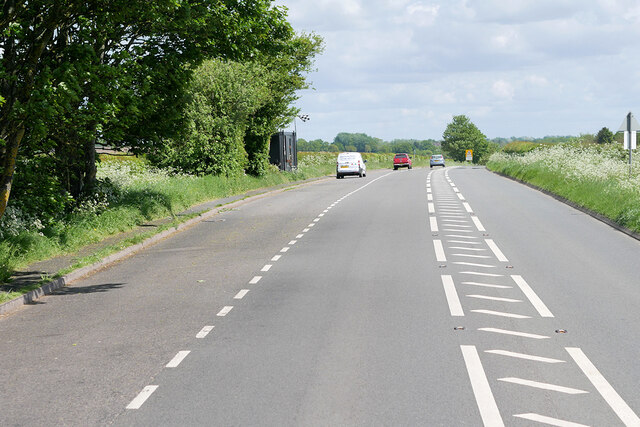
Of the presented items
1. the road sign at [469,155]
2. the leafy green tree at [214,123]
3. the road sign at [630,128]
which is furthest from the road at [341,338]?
the road sign at [469,155]

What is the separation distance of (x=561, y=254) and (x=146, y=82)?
9.73m

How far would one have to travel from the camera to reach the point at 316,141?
173125 mm

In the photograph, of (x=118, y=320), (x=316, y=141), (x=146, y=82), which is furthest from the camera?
(x=316, y=141)

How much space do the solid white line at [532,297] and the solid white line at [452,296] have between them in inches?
37.5

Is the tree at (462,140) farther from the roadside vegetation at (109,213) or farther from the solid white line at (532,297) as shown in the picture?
the solid white line at (532,297)

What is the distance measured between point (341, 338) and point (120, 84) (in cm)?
880

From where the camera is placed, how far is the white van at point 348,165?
52656 mm

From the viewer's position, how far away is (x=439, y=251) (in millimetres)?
13969

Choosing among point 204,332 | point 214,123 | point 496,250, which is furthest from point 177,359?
point 214,123

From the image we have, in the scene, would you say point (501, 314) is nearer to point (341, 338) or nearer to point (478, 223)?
point (341, 338)

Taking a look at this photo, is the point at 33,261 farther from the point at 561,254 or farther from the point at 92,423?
the point at 561,254

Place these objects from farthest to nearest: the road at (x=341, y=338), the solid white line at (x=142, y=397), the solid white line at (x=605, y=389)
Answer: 1. the solid white line at (x=142, y=397)
2. the road at (x=341, y=338)
3. the solid white line at (x=605, y=389)

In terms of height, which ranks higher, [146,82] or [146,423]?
[146,82]

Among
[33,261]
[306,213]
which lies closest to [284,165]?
[306,213]
